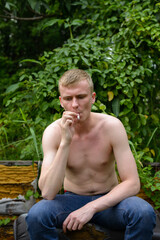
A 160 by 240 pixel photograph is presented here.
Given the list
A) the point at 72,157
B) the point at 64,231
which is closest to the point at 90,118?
the point at 72,157

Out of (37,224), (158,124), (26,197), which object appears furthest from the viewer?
(158,124)

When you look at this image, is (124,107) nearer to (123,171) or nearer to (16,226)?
(123,171)

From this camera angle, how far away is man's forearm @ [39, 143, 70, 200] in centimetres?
209

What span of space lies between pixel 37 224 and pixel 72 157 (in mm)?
598

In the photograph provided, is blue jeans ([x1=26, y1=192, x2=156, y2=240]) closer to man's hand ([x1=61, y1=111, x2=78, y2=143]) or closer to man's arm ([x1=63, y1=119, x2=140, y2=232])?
man's arm ([x1=63, y1=119, x2=140, y2=232])

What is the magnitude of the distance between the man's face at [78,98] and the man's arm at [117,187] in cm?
25

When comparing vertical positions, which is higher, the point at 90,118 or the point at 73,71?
the point at 73,71

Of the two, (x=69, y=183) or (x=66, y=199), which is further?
(x=69, y=183)

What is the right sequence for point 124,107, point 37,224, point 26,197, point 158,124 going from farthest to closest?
1. point 158,124
2. point 124,107
3. point 26,197
4. point 37,224

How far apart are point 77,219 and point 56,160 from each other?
0.42m

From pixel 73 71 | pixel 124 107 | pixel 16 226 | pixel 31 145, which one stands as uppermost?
pixel 73 71

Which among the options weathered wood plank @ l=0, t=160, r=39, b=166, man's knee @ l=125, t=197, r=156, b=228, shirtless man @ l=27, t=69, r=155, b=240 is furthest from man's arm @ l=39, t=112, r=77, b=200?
weathered wood plank @ l=0, t=160, r=39, b=166

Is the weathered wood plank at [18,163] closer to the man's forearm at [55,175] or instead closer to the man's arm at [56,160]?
the man's arm at [56,160]

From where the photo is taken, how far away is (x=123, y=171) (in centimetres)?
217
